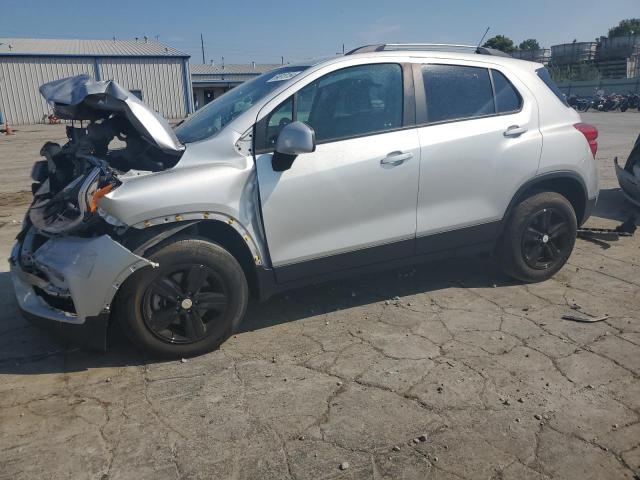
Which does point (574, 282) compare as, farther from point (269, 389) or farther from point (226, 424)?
point (226, 424)

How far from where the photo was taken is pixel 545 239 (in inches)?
177

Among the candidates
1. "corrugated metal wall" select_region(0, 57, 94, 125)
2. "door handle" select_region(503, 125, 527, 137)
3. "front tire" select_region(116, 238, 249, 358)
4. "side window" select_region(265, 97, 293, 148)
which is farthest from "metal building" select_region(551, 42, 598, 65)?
"front tire" select_region(116, 238, 249, 358)

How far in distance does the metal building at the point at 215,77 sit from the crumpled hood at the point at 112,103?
4687cm

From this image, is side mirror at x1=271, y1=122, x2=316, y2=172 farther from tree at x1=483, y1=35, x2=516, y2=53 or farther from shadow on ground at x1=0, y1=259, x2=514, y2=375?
tree at x1=483, y1=35, x2=516, y2=53

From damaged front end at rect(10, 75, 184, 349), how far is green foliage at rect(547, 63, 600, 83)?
167ft

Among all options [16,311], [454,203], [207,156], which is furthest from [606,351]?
[16,311]

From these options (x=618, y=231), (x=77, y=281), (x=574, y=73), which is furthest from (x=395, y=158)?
(x=574, y=73)

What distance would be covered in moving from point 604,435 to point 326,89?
2709mm

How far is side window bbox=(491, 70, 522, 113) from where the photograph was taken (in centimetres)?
425

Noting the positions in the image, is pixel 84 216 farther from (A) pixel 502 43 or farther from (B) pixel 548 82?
(A) pixel 502 43

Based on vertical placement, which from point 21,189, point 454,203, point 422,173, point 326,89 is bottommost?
point 21,189

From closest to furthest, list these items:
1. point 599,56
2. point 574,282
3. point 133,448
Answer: point 133,448 < point 574,282 < point 599,56

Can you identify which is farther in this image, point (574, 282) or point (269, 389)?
point (574, 282)

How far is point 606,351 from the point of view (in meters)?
3.41
